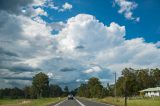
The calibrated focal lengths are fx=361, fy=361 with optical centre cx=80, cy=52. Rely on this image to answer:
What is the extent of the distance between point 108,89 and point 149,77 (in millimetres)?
26041

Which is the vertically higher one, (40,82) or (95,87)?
(40,82)

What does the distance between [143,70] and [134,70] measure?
4517 mm

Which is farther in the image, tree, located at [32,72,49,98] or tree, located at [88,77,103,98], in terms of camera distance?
tree, located at [32,72,49,98]

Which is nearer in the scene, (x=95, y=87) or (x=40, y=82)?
(x=95, y=87)

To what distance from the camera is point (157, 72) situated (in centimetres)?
15250

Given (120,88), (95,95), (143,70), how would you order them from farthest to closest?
(143,70) → (95,95) → (120,88)

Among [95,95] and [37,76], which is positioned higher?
[37,76]

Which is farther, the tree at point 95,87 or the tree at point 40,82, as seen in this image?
the tree at point 40,82

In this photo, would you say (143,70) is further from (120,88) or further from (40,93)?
(40,93)

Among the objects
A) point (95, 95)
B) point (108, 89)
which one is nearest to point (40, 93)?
point (108, 89)

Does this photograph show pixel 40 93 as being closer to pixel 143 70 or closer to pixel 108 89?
pixel 108 89

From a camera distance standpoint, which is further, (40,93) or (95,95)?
(40,93)

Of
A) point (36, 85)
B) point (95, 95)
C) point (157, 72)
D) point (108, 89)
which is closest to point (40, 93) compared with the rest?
point (36, 85)

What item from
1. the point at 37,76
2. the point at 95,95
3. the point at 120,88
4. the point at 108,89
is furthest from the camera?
the point at 37,76
